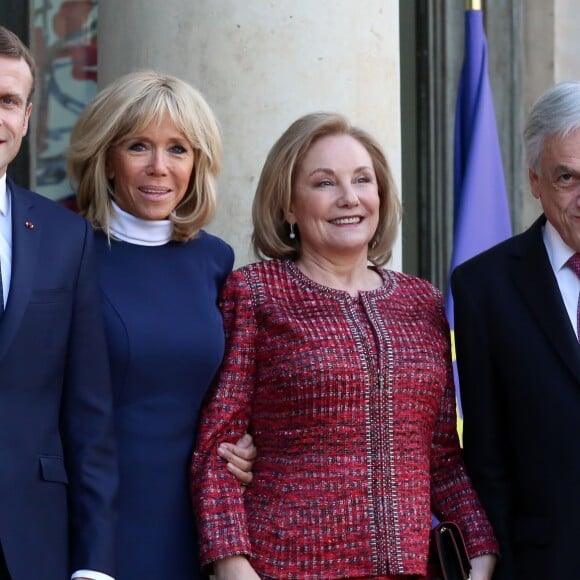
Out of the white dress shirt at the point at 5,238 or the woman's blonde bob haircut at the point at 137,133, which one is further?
the woman's blonde bob haircut at the point at 137,133

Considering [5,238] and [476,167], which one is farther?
[476,167]

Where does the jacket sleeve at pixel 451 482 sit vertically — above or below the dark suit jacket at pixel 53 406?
below

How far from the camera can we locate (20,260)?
352 centimetres

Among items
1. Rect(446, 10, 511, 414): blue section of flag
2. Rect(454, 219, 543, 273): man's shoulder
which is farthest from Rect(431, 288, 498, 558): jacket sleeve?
Rect(446, 10, 511, 414): blue section of flag

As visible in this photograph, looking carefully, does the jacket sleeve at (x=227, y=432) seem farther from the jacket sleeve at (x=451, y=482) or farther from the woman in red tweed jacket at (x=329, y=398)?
the jacket sleeve at (x=451, y=482)

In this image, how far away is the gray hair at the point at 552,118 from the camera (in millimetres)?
3914

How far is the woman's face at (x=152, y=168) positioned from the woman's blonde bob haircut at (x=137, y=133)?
0.9 inches

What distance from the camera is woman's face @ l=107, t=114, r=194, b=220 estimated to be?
4.14 metres

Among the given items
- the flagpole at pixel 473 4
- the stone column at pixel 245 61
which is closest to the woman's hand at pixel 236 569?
the stone column at pixel 245 61

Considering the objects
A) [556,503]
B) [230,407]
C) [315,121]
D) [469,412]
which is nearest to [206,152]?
[315,121]

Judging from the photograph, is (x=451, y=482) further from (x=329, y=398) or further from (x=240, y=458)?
(x=240, y=458)

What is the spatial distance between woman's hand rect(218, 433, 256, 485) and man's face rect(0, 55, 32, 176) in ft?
3.22

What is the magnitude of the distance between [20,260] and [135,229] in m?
0.72

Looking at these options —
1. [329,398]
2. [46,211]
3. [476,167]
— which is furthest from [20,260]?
[476,167]
